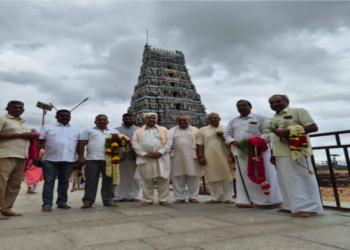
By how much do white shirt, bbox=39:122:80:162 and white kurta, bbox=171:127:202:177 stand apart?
6.27ft

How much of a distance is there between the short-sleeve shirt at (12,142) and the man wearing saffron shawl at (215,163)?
121 inches

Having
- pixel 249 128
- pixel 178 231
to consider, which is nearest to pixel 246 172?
pixel 249 128

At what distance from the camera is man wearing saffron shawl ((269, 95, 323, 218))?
11.8 ft

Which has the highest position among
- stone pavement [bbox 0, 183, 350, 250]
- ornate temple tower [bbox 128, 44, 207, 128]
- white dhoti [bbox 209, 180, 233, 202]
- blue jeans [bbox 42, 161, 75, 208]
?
ornate temple tower [bbox 128, 44, 207, 128]

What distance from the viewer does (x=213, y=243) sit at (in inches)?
93.3

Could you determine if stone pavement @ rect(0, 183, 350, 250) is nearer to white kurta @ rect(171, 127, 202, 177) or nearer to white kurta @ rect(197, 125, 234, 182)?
white kurta @ rect(197, 125, 234, 182)

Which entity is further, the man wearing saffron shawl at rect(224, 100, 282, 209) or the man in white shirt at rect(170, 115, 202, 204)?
the man in white shirt at rect(170, 115, 202, 204)

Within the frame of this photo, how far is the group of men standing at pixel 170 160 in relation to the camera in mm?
3811

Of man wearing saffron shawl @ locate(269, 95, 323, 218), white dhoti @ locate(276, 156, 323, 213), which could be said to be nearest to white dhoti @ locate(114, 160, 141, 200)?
man wearing saffron shawl @ locate(269, 95, 323, 218)

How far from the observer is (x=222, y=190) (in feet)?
17.2

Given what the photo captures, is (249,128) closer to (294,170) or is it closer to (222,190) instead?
(294,170)

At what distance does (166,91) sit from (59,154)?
81.2 feet

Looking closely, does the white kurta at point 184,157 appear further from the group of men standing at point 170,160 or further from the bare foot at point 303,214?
the bare foot at point 303,214

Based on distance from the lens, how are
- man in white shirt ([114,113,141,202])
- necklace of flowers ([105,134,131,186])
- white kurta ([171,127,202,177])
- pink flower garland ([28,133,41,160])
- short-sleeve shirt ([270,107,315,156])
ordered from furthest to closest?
man in white shirt ([114,113,141,202]) < white kurta ([171,127,202,177]) < necklace of flowers ([105,134,131,186]) < pink flower garland ([28,133,41,160]) < short-sleeve shirt ([270,107,315,156])
